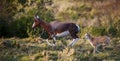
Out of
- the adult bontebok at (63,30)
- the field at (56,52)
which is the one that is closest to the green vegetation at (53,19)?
the field at (56,52)

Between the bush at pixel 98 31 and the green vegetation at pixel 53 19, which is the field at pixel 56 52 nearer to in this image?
the green vegetation at pixel 53 19

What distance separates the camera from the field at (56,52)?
41.2 ft

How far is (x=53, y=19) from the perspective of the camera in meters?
17.5

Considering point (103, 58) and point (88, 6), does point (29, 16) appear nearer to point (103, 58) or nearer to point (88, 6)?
point (88, 6)

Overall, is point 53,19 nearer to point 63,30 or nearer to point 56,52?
point 63,30

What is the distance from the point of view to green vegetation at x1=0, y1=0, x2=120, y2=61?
42.3ft

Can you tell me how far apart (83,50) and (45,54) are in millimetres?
1482

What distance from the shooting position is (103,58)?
12.5 meters

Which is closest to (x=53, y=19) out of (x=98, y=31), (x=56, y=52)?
(x=98, y=31)

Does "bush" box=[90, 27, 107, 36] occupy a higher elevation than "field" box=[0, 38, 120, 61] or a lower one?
lower

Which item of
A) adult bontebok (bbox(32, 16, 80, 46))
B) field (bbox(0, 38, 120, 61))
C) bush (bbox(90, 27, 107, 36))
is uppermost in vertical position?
adult bontebok (bbox(32, 16, 80, 46))

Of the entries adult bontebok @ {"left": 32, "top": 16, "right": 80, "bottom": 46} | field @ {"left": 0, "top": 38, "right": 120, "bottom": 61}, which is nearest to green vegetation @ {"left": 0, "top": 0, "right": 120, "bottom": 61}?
field @ {"left": 0, "top": 38, "right": 120, "bottom": 61}

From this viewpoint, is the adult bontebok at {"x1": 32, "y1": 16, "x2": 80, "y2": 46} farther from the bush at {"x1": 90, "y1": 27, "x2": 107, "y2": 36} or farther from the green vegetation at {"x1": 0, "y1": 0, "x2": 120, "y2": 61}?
the bush at {"x1": 90, "y1": 27, "x2": 107, "y2": 36}

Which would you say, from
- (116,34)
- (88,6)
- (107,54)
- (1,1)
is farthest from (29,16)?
(107,54)
